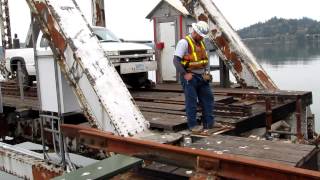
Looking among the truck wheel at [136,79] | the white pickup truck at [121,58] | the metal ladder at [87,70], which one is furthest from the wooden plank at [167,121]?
the truck wheel at [136,79]

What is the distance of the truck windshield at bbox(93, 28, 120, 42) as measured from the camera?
10523 mm

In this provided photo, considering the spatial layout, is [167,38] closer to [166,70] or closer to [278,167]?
[166,70]

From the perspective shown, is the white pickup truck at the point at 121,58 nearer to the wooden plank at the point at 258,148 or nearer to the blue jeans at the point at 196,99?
the blue jeans at the point at 196,99

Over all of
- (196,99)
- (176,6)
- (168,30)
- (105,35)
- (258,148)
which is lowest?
(258,148)

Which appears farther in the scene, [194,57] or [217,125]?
[217,125]

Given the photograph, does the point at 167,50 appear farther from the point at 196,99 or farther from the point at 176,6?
the point at 196,99

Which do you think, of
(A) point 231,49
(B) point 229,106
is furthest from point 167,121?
(A) point 231,49

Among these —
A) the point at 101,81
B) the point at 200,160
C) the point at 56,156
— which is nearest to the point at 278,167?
the point at 200,160

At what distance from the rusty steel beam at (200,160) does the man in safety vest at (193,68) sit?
4.65ft

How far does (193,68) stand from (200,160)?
91.1 inches

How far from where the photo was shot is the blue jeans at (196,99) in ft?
18.3

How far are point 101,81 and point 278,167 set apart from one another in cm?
275

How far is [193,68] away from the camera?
5.70 meters

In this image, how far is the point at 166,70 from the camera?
12156 mm
